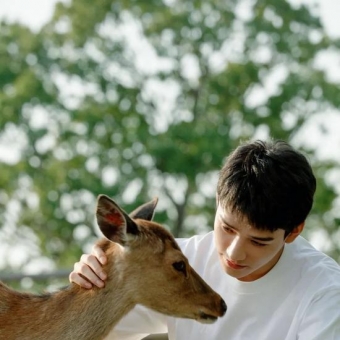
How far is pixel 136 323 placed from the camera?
10.2ft

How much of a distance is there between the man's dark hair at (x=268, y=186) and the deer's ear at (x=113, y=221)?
1.02 feet

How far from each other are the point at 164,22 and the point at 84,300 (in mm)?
14075

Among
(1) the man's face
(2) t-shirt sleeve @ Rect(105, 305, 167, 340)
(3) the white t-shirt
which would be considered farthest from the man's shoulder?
(2) t-shirt sleeve @ Rect(105, 305, 167, 340)

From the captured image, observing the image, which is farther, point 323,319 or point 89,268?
point 89,268

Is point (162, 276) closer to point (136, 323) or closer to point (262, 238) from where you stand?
point (136, 323)

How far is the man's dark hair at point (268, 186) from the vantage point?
9.05ft

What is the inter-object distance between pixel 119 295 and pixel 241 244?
0.47 m

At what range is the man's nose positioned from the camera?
9.05ft

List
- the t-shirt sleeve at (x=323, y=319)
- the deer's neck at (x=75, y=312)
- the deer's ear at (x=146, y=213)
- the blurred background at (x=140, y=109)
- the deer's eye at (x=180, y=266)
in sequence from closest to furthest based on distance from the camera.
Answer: the t-shirt sleeve at (x=323, y=319), the deer's neck at (x=75, y=312), the deer's eye at (x=180, y=266), the deer's ear at (x=146, y=213), the blurred background at (x=140, y=109)

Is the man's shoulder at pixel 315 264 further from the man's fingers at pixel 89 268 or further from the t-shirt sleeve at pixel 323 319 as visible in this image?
the man's fingers at pixel 89 268

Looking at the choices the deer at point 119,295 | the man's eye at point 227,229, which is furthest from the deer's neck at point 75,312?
the man's eye at point 227,229

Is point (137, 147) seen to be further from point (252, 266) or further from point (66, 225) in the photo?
point (252, 266)

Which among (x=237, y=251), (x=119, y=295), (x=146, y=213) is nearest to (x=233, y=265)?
(x=237, y=251)

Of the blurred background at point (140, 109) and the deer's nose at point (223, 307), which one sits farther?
the blurred background at point (140, 109)
